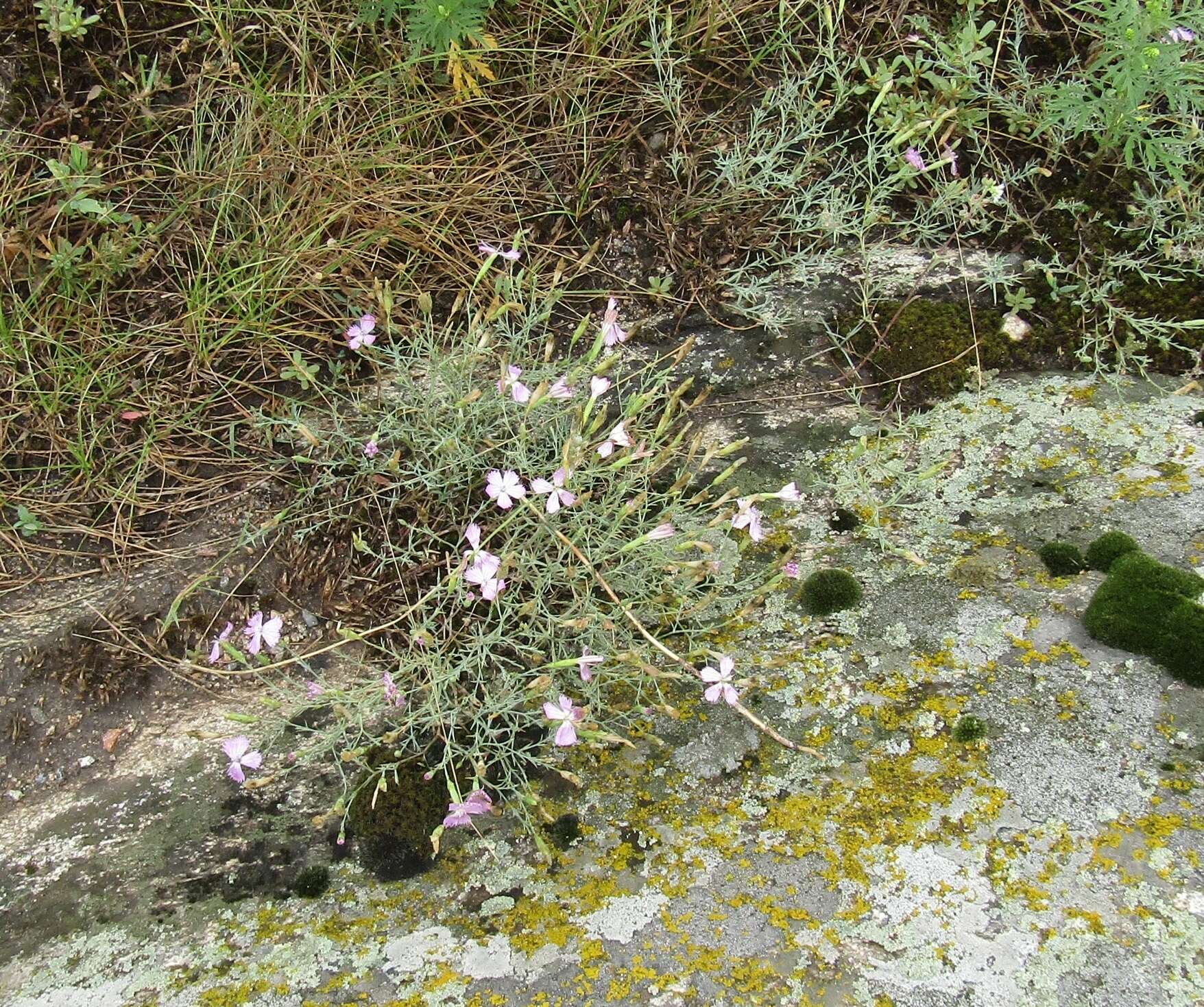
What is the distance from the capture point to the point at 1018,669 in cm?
196

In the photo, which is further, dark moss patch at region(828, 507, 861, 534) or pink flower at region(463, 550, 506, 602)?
dark moss patch at region(828, 507, 861, 534)

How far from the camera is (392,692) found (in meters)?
2.14

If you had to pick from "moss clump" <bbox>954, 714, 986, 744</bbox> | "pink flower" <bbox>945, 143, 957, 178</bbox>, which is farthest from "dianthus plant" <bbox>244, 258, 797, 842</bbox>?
"pink flower" <bbox>945, 143, 957, 178</bbox>

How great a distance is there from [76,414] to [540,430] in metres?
1.42

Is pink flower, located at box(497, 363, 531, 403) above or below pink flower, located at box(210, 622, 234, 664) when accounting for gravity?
above

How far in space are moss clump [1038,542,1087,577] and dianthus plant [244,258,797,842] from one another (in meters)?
0.68

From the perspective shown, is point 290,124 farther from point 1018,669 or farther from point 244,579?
point 1018,669

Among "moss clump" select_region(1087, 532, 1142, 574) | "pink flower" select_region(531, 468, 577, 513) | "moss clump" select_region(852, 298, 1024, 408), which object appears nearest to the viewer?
"moss clump" select_region(1087, 532, 1142, 574)

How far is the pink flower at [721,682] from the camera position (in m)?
1.96

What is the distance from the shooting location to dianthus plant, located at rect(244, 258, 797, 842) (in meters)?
2.11

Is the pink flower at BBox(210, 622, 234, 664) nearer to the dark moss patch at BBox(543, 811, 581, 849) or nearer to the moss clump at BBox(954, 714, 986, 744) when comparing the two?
the dark moss patch at BBox(543, 811, 581, 849)

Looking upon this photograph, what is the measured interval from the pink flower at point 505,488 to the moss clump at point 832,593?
740mm

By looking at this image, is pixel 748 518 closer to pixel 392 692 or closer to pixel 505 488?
pixel 505 488

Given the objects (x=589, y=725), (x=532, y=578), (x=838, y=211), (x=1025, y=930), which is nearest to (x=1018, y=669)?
(x=1025, y=930)
